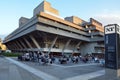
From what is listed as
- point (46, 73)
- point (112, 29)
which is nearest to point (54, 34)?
point (112, 29)

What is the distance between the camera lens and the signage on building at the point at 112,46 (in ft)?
46.6

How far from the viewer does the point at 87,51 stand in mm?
83938

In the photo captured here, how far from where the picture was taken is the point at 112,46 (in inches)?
573

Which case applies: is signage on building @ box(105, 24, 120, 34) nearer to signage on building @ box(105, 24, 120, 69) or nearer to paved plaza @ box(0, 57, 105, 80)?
signage on building @ box(105, 24, 120, 69)

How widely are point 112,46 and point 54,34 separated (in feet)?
155

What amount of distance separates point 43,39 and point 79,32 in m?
21.9

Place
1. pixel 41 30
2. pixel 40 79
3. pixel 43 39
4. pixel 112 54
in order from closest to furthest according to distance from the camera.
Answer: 1. pixel 40 79
2. pixel 112 54
3. pixel 41 30
4. pixel 43 39

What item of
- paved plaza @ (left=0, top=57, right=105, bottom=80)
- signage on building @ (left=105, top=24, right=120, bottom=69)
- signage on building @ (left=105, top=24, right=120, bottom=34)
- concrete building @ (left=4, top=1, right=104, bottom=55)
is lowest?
paved plaza @ (left=0, top=57, right=105, bottom=80)

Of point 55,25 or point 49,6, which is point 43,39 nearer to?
point 55,25

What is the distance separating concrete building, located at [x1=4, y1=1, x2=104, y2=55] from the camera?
59.7m

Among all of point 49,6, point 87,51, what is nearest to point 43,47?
point 49,6

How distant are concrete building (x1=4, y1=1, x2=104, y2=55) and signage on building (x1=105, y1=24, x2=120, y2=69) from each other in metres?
39.0

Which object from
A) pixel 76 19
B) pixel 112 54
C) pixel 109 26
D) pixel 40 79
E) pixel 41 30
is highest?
pixel 76 19

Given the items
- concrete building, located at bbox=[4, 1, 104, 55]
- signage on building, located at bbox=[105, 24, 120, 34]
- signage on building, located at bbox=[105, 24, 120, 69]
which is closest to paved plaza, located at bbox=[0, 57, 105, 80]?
signage on building, located at bbox=[105, 24, 120, 69]
